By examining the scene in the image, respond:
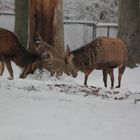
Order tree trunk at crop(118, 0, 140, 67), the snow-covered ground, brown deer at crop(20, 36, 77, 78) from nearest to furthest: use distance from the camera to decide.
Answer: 1. the snow-covered ground
2. brown deer at crop(20, 36, 77, 78)
3. tree trunk at crop(118, 0, 140, 67)

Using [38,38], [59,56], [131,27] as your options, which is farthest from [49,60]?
[131,27]

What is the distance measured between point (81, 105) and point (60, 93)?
2.42 ft

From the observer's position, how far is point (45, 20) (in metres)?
13.6

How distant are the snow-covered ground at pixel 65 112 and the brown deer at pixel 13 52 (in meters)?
4.23

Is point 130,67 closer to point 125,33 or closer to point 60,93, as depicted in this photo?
point 125,33

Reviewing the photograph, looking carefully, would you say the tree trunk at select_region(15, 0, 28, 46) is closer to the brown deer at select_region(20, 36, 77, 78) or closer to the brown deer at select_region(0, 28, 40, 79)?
the brown deer at select_region(0, 28, 40, 79)

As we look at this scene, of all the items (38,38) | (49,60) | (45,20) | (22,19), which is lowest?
(49,60)

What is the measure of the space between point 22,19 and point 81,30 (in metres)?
5.85

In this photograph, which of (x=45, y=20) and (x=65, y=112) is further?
(x=45, y=20)

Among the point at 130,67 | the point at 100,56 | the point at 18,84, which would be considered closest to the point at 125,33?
the point at 130,67

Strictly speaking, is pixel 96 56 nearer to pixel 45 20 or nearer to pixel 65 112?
pixel 45 20

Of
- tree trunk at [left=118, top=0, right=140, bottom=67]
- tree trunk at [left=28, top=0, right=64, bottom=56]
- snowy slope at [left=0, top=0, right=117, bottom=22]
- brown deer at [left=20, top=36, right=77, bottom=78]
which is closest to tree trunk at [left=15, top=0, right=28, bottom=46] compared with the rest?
tree trunk at [left=118, top=0, right=140, bottom=67]

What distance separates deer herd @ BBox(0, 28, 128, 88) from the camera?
13.6 metres

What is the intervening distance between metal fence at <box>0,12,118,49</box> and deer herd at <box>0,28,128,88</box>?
11.4 m
